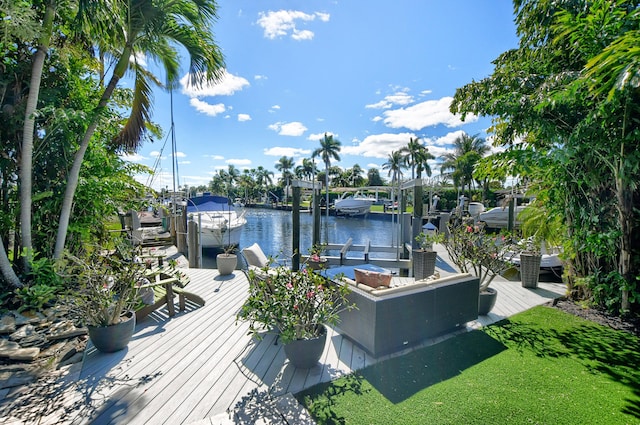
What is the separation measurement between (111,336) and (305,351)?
2236 mm

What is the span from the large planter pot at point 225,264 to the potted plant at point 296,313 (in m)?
3.84

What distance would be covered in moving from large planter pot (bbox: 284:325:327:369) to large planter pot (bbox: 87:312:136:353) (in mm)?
1933

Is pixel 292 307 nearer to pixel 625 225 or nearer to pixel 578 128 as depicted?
pixel 578 128

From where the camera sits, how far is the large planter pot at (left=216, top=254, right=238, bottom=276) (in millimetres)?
6586

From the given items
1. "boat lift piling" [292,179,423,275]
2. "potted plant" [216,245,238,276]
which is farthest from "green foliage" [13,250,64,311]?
"boat lift piling" [292,179,423,275]

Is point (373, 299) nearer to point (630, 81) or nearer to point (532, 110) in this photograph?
point (630, 81)

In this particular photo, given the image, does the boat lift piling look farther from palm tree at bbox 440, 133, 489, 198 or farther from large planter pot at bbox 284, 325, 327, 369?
palm tree at bbox 440, 133, 489, 198

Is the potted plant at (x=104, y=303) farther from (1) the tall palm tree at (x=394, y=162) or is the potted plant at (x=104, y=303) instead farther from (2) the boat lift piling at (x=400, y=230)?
(1) the tall palm tree at (x=394, y=162)

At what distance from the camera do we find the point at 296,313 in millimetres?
2859

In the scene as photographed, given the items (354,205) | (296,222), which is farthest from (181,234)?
(354,205)

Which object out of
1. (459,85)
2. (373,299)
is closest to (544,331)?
(373,299)

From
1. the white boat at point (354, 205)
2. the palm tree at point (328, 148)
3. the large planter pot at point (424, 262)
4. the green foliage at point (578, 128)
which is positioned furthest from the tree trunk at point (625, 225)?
the palm tree at point (328, 148)

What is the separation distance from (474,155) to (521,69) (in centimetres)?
2573

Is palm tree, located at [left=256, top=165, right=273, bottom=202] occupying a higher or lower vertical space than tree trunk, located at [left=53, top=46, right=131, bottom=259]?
higher
